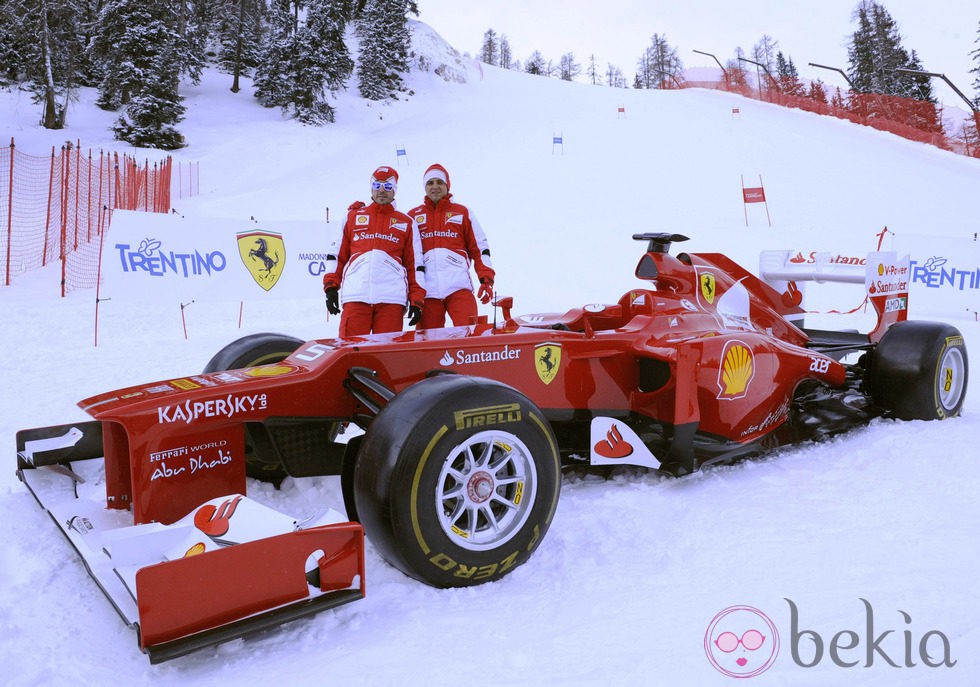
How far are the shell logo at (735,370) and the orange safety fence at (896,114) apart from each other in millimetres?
26354

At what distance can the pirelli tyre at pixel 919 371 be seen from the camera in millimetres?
5195

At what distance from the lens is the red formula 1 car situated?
2590 mm

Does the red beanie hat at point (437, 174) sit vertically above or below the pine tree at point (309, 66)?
below

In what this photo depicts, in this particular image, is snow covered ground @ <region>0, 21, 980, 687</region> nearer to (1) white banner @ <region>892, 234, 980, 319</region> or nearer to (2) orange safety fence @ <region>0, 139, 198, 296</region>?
(1) white banner @ <region>892, 234, 980, 319</region>

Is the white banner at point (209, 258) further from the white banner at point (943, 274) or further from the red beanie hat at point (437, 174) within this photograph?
the white banner at point (943, 274)

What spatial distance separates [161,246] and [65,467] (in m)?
5.16

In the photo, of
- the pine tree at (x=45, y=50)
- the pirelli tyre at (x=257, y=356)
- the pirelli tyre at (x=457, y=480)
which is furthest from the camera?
the pine tree at (x=45, y=50)

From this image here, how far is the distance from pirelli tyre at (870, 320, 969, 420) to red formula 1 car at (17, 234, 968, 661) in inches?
0.6

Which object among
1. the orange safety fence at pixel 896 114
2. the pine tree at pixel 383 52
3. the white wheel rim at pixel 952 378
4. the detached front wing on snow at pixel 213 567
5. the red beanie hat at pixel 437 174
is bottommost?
the detached front wing on snow at pixel 213 567

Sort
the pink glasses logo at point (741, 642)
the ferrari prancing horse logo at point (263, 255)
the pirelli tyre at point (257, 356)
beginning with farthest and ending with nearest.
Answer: the ferrari prancing horse logo at point (263, 255)
the pirelli tyre at point (257, 356)
the pink glasses logo at point (741, 642)

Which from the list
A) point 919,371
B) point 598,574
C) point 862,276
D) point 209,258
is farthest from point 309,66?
point 598,574

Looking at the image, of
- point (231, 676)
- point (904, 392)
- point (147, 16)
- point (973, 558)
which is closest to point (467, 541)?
point (231, 676)

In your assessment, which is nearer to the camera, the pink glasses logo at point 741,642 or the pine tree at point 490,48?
the pink glasses logo at point 741,642

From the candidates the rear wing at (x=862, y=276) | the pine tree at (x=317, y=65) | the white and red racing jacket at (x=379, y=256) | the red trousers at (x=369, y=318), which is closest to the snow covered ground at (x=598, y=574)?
the rear wing at (x=862, y=276)
